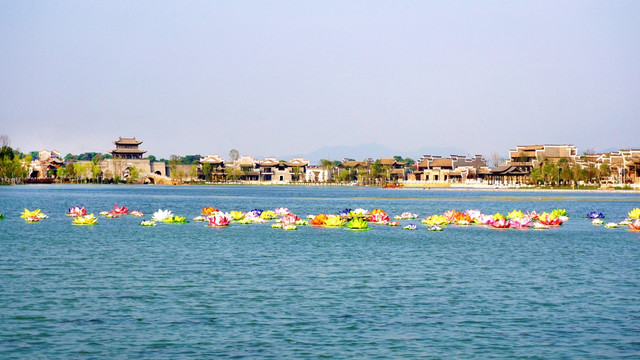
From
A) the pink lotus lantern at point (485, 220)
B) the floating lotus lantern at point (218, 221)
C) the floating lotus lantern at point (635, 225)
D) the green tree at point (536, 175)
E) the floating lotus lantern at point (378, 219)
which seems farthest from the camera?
the green tree at point (536, 175)

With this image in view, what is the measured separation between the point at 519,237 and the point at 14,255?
2569cm

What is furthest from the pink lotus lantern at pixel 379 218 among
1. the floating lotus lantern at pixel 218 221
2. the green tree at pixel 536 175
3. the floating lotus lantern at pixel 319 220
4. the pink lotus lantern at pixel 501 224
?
the green tree at pixel 536 175

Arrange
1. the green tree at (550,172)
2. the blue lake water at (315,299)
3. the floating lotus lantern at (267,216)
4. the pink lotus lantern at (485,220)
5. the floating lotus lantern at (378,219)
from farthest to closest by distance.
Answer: the green tree at (550,172) → the floating lotus lantern at (267,216) → the floating lotus lantern at (378,219) → the pink lotus lantern at (485,220) → the blue lake water at (315,299)

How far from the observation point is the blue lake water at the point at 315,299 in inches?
568

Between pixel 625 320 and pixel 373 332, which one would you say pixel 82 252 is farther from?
pixel 625 320

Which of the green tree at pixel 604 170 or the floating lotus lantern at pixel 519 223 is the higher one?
the green tree at pixel 604 170

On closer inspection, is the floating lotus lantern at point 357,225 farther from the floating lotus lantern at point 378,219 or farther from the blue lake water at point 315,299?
the blue lake water at point 315,299

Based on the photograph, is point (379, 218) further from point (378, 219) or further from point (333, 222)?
point (333, 222)

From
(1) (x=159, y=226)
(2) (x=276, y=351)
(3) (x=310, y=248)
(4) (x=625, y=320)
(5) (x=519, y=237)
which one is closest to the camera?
(2) (x=276, y=351)

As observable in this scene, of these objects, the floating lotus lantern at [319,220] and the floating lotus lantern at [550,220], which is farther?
the floating lotus lantern at [550,220]

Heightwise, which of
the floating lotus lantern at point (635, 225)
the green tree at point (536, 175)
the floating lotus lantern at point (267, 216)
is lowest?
the floating lotus lantern at point (635, 225)

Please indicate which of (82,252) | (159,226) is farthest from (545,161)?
(82,252)

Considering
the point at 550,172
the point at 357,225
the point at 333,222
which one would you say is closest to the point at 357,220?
the point at 357,225

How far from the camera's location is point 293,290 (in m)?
20.5
